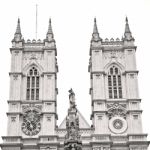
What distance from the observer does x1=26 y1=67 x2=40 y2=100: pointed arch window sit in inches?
1788

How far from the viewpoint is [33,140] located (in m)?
43.1

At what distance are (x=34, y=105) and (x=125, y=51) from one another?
1060 centimetres

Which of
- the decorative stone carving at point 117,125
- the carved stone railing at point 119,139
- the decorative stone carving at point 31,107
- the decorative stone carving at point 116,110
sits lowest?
the carved stone railing at point 119,139

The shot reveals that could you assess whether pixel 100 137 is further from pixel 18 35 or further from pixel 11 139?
pixel 18 35

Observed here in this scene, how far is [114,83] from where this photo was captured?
46.0m

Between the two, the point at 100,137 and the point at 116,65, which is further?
the point at 116,65

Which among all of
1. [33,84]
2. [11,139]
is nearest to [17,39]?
[33,84]

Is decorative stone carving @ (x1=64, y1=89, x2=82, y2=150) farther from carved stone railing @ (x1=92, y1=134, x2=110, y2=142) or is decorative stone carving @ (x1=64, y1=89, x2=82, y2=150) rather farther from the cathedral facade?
carved stone railing @ (x1=92, y1=134, x2=110, y2=142)

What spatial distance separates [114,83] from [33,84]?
7902 millimetres

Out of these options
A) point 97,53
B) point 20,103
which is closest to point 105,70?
point 97,53

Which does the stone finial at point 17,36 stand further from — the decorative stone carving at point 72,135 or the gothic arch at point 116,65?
the decorative stone carving at point 72,135

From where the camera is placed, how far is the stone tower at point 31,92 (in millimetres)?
43125

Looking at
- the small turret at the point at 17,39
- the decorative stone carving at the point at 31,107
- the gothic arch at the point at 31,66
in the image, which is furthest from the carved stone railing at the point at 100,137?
the small turret at the point at 17,39

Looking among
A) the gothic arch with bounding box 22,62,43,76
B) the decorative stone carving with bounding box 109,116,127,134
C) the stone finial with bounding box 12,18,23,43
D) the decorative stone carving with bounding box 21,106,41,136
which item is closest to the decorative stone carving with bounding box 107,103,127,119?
the decorative stone carving with bounding box 109,116,127,134
